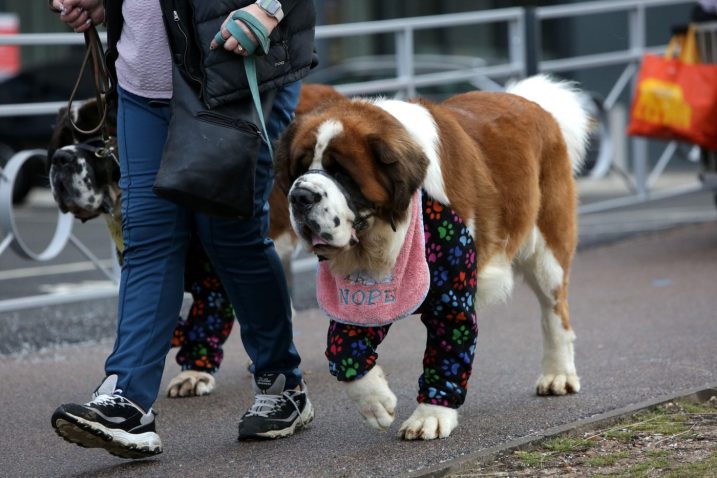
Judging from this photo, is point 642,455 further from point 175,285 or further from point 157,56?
point 157,56

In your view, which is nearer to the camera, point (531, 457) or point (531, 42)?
point (531, 457)

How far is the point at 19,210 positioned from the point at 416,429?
1084 centimetres

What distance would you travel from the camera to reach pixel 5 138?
49.6 ft

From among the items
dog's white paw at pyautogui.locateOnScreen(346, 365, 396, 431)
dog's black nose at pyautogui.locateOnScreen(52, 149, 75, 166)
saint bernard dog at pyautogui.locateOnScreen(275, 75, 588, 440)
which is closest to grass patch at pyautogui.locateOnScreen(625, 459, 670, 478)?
saint bernard dog at pyautogui.locateOnScreen(275, 75, 588, 440)

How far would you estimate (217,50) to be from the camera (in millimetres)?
3736

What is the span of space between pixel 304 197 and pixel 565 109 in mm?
1798

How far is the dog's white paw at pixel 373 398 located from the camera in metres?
3.84

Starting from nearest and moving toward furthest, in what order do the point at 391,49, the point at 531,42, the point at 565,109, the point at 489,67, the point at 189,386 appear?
1. the point at 565,109
2. the point at 189,386
3. the point at 531,42
4. the point at 489,67
5. the point at 391,49

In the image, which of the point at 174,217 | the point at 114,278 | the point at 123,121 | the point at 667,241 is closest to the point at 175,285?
the point at 174,217

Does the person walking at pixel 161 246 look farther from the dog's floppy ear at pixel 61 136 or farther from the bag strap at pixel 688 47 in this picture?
the bag strap at pixel 688 47

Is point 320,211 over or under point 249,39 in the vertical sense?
under

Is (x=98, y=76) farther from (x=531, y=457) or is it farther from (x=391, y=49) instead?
(x=391, y=49)

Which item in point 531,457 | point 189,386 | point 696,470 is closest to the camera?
point 696,470

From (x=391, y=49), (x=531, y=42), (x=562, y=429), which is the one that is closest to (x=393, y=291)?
(x=562, y=429)
